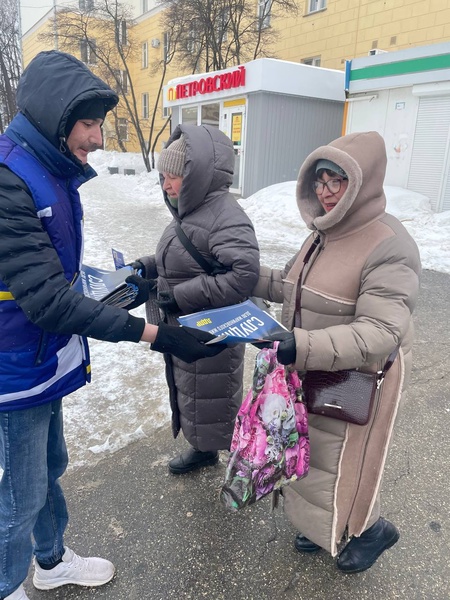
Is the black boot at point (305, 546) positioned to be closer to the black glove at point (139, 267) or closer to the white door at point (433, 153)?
the black glove at point (139, 267)

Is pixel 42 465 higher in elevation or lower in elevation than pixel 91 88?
lower

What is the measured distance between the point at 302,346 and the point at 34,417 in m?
1.01

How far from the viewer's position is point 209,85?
1485 cm

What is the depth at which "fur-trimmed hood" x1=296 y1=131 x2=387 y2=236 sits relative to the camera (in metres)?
1.70

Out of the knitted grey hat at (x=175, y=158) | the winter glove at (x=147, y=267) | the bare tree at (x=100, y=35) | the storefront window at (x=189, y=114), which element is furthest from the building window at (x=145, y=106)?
the knitted grey hat at (x=175, y=158)

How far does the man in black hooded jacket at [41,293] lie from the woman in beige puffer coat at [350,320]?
0.48 m

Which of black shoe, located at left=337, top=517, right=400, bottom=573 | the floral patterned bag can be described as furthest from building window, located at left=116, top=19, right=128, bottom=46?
black shoe, located at left=337, top=517, right=400, bottom=573

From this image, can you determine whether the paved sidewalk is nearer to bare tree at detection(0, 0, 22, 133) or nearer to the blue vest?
the blue vest

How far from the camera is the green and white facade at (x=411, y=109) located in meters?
10.9

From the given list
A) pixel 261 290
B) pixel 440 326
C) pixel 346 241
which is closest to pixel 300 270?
pixel 346 241

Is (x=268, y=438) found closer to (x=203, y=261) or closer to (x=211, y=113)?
(x=203, y=261)

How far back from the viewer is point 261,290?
2355 mm

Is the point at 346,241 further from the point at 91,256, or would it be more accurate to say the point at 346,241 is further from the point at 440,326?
the point at 91,256

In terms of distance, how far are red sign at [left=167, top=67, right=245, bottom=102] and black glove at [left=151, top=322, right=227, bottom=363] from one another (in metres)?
13.5
